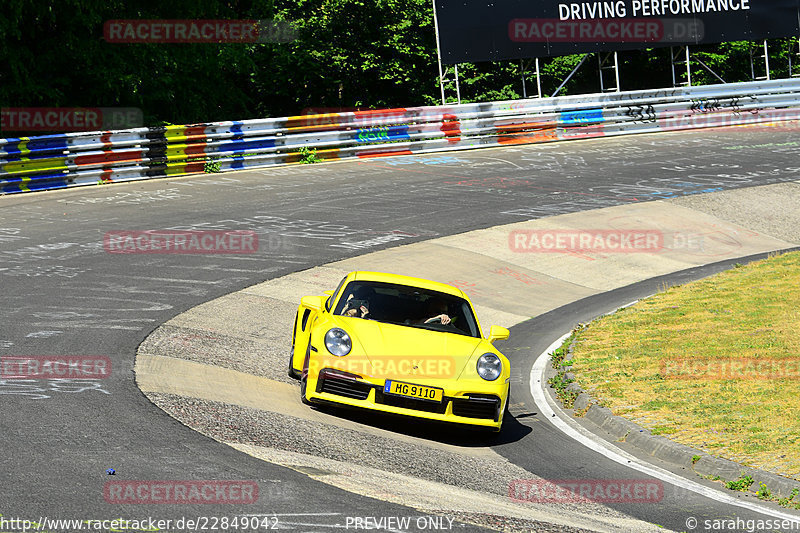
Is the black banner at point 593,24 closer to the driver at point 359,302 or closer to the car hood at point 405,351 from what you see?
the driver at point 359,302

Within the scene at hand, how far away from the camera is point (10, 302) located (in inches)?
493

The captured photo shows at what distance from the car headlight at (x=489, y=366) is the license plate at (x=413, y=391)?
0.54 metres

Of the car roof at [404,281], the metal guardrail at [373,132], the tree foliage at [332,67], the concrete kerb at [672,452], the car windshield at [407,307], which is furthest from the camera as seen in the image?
the tree foliage at [332,67]

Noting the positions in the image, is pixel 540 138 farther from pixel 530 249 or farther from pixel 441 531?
pixel 441 531

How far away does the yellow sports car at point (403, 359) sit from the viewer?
861cm

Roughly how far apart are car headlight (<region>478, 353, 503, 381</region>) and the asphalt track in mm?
707

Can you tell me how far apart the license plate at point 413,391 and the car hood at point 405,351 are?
9 cm

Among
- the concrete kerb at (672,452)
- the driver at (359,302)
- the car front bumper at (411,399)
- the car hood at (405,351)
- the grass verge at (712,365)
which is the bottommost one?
the concrete kerb at (672,452)

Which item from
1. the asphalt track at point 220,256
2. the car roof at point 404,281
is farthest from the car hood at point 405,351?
the asphalt track at point 220,256

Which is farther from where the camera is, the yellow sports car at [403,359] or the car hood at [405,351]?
the car hood at [405,351]

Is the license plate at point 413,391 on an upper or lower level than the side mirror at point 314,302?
lower

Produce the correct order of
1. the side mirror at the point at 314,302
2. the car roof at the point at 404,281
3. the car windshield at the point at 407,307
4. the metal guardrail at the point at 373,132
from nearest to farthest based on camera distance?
the car windshield at the point at 407,307, the side mirror at the point at 314,302, the car roof at the point at 404,281, the metal guardrail at the point at 373,132

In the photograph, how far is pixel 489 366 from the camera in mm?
9062

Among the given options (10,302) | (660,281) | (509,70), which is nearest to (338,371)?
(10,302)
